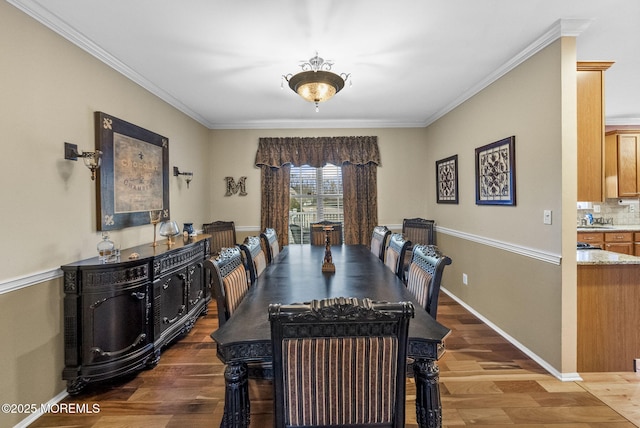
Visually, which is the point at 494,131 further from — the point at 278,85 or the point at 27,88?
the point at 27,88

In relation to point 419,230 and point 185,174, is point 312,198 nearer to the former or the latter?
point 419,230

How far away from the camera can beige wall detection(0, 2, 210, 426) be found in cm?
177

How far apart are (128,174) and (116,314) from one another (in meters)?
1.33

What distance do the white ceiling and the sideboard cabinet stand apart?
1.74 meters

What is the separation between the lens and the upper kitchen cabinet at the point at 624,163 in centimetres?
451

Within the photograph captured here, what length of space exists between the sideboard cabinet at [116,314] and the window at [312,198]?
258 centimetres

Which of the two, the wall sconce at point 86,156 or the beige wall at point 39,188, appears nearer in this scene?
the beige wall at point 39,188

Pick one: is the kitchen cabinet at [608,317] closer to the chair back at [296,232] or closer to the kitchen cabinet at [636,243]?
the kitchen cabinet at [636,243]

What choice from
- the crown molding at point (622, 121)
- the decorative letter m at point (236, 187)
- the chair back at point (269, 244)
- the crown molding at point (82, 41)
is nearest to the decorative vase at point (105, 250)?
→ the chair back at point (269, 244)

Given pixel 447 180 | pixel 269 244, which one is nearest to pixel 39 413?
pixel 269 244

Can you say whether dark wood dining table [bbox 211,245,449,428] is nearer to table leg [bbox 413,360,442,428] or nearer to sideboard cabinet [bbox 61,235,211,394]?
table leg [bbox 413,360,442,428]

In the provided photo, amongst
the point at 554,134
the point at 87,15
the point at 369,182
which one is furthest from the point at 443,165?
the point at 87,15

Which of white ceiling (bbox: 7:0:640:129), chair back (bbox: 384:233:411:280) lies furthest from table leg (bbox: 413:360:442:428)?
white ceiling (bbox: 7:0:640:129)

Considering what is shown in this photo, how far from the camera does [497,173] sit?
3.06m
